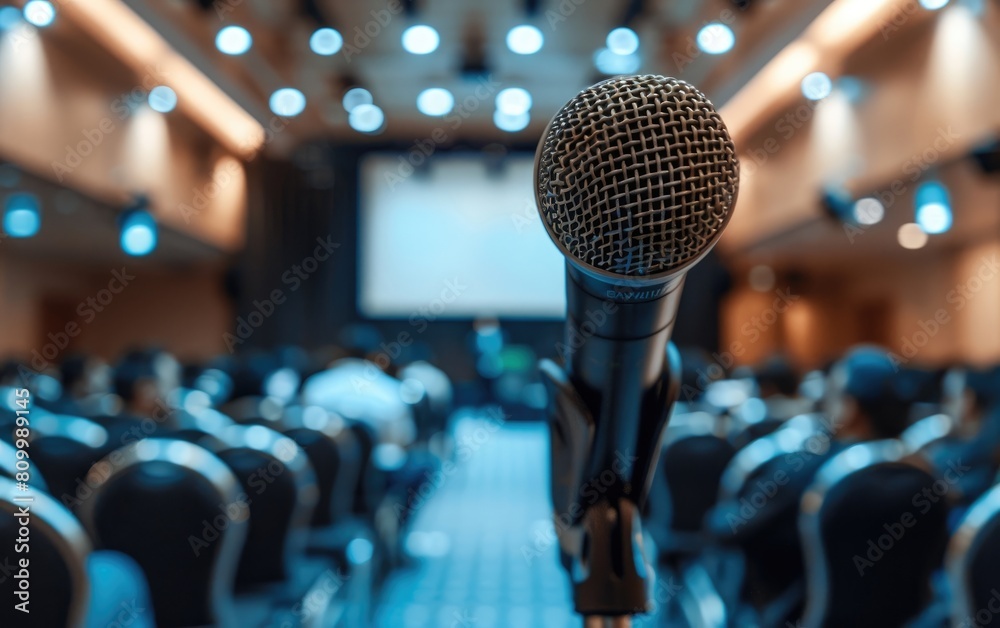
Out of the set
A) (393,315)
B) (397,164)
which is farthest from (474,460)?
(397,164)

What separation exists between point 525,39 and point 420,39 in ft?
3.95

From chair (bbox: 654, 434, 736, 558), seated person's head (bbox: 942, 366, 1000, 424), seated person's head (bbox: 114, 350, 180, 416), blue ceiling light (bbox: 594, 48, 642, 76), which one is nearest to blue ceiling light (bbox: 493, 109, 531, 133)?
blue ceiling light (bbox: 594, 48, 642, 76)

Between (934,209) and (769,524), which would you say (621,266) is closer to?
(769,524)

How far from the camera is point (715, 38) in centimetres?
842

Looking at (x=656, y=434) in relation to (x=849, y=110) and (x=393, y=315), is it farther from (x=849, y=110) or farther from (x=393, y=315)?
(x=393, y=315)

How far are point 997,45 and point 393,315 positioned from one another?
33.4ft

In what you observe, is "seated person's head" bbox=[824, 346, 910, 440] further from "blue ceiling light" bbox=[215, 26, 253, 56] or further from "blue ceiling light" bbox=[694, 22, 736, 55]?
"blue ceiling light" bbox=[215, 26, 253, 56]

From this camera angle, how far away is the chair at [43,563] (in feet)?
4.56

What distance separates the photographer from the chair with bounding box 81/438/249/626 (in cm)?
226

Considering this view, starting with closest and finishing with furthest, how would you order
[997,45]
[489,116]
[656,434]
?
[656,434], [997,45], [489,116]

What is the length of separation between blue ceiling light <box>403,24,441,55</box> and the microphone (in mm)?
9095

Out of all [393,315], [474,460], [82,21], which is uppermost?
[82,21]

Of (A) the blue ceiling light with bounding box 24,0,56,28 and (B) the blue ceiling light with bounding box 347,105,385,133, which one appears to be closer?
(A) the blue ceiling light with bounding box 24,0,56,28

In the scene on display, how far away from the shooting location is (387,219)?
14047 millimetres
